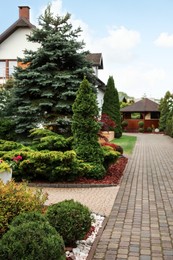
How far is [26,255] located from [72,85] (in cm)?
1221

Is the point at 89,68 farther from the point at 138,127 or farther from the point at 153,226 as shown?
the point at 138,127

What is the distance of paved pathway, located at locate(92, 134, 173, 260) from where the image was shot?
5262 millimetres

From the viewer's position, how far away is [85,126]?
37.2 feet

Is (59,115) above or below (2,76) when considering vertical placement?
below

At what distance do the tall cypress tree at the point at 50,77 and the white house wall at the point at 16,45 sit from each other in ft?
26.3

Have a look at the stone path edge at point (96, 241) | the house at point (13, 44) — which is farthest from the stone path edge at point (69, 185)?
the house at point (13, 44)

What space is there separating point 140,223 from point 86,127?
16.6 ft

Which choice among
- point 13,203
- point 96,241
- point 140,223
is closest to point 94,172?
point 140,223

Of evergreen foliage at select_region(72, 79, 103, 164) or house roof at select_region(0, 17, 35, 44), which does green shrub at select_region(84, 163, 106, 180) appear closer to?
evergreen foliage at select_region(72, 79, 103, 164)

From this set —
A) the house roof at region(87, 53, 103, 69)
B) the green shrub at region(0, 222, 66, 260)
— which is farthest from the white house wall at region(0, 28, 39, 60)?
the green shrub at region(0, 222, 66, 260)

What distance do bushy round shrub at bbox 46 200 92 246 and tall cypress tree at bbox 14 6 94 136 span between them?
9741mm

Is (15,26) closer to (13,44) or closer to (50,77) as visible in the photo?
(13,44)

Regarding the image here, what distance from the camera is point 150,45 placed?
1402 cm

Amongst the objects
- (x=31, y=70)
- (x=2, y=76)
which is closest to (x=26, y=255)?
(x=31, y=70)
